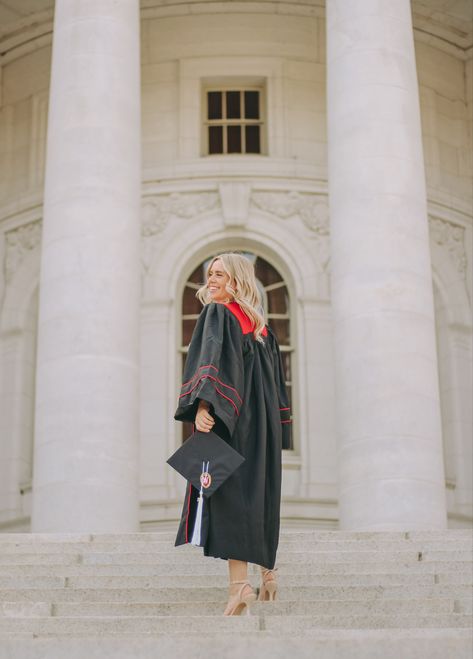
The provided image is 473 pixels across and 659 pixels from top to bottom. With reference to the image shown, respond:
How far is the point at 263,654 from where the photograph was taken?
7.75 meters

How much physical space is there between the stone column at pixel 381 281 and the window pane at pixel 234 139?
7007 millimetres

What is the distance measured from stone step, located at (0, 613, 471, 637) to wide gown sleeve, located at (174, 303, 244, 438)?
4.77 feet

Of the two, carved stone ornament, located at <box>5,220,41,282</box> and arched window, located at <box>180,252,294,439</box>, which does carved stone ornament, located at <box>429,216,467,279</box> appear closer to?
arched window, located at <box>180,252,294,439</box>

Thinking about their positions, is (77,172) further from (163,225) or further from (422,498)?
(163,225)

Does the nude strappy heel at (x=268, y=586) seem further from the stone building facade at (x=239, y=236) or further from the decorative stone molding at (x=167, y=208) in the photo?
the decorative stone molding at (x=167, y=208)

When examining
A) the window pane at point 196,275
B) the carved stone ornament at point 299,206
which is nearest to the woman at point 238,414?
the carved stone ornament at point 299,206

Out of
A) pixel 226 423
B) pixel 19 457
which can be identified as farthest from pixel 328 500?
pixel 226 423

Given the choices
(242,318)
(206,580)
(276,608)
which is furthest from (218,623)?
(242,318)

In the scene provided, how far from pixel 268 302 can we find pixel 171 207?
2.28 meters

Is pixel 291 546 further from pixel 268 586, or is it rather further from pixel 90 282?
pixel 90 282

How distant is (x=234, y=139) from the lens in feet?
81.9

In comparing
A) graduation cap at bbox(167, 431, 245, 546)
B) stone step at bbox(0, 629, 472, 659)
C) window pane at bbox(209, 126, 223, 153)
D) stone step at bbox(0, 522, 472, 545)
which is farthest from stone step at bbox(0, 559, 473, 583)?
window pane at bbox(209, 126, 223, 153)

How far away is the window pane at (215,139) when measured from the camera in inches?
978

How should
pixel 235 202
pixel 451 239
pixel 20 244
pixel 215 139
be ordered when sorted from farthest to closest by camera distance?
pixel 215 139 → pixel 451 239 → pixel 20 244 → pixel 235 202
